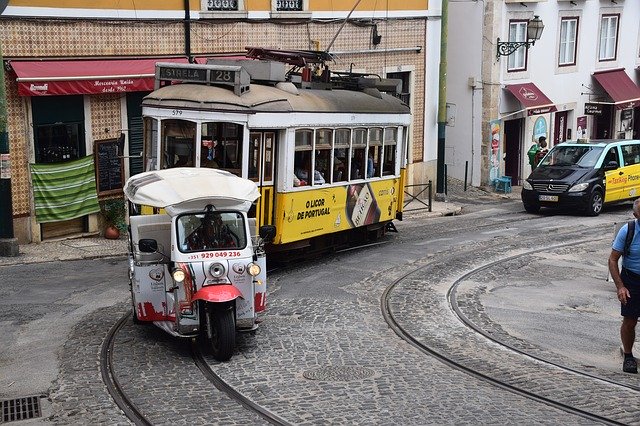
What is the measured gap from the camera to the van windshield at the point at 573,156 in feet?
84.3

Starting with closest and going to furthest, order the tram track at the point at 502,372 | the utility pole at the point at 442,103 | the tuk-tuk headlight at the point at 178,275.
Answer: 1. the tram track at the point at 502,372
2. the tuk-tuk headlight at the point at 178,275
3. the utility pole at the point at 442,103

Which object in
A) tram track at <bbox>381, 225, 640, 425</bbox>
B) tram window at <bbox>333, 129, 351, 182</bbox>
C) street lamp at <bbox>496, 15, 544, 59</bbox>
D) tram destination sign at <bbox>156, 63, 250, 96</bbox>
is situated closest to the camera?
tram track at <bbox>381, 225, 640, 425</bbox>

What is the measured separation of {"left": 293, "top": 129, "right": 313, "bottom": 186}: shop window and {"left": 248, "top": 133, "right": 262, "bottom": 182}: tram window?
0.81 meters

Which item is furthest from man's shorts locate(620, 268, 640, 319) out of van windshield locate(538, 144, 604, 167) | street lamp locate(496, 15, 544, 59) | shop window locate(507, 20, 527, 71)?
shop window locate(507, 20, 527, 71)

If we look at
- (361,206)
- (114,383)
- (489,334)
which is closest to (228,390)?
(114,383)

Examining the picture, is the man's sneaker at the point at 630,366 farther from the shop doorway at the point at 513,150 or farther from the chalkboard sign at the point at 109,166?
the shop doorway at the point at 513,150

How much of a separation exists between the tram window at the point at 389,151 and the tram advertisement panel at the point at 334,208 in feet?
0.74

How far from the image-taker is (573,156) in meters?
26.0

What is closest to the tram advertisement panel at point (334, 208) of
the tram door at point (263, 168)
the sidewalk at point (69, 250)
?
the tram door at point (263, 168)

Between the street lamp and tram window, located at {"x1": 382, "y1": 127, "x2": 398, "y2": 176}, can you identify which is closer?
tram window, located at {"x1": 382, "y1": 127, "x2": 398, "y2": 176}

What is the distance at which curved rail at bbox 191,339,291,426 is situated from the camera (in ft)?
31.0

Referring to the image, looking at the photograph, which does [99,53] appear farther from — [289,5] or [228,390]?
[228,390]

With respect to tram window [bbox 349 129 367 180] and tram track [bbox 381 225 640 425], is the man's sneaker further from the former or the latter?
tram window [bbox 349 129 367 180]

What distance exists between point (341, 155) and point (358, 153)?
694 mm
